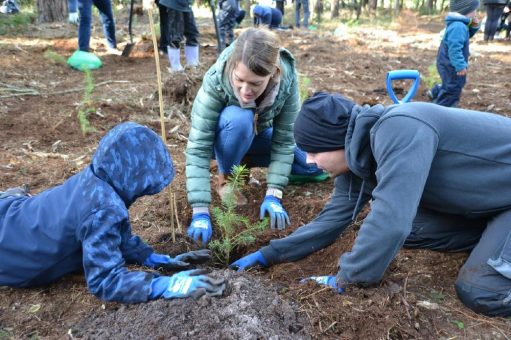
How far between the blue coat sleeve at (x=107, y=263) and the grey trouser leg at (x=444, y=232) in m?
1.59

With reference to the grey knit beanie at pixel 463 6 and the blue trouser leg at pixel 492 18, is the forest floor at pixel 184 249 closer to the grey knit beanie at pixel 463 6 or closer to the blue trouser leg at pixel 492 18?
the grey knit beanie at pixel 463 6

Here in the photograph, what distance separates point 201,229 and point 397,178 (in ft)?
4.63

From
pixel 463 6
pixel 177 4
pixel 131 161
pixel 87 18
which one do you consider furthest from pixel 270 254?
pixel 87 18

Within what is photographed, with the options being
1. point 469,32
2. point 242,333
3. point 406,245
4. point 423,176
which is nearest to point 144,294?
point 242,333

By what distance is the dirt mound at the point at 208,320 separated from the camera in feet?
5.84

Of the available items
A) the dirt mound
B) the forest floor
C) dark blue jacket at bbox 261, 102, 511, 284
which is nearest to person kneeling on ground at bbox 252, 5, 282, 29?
the forest floor

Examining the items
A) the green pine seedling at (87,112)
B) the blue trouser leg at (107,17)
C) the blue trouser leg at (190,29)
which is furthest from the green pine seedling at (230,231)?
the blue trouser leg at (107,17)

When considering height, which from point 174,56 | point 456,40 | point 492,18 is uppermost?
point 492,18

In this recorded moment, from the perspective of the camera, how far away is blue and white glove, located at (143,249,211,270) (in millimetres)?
2404

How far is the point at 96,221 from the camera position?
1.92m

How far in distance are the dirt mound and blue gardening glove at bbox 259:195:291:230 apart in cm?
99

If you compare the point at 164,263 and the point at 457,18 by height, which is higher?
the point at 457,18

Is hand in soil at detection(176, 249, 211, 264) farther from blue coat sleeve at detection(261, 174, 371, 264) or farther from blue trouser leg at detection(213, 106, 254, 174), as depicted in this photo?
blue trouser leg at detection(213, 106, 254, 174)

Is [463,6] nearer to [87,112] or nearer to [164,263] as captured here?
[87,112]
